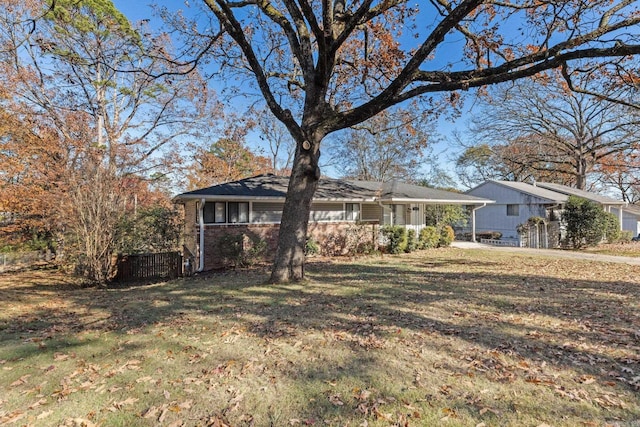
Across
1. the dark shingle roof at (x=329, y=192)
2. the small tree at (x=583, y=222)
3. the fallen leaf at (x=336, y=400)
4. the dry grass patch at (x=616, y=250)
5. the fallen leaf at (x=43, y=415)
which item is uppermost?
the dark shingle roof at (x=329, y=192)

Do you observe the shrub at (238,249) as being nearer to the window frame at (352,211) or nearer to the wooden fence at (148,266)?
the wooden fence at (148,266)

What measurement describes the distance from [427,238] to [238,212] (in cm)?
951

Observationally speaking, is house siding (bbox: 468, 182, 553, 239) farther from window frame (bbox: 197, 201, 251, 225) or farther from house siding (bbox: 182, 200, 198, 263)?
house siding (bbox: 182, 200, 198, 263)

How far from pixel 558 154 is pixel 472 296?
2918cm

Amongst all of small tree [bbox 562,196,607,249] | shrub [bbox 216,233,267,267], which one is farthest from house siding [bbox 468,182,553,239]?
shrub [bbox 216,233,267,267]

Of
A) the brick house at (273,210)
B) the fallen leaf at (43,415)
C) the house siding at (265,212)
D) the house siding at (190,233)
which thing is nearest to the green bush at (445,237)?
the brick house at (273,210)

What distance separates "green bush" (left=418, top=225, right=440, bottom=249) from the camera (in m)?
16.8

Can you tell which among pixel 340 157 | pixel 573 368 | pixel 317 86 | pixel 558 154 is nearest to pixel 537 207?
pixel 558 154

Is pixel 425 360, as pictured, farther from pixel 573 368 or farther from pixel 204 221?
pixel 204 221

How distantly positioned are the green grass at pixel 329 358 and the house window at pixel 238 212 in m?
5.44

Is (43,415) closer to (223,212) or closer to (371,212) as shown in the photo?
(223,212)

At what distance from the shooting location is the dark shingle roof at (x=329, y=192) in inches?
481

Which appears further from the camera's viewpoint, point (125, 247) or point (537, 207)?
point (537, 207)

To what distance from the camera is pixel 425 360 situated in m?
3.84
